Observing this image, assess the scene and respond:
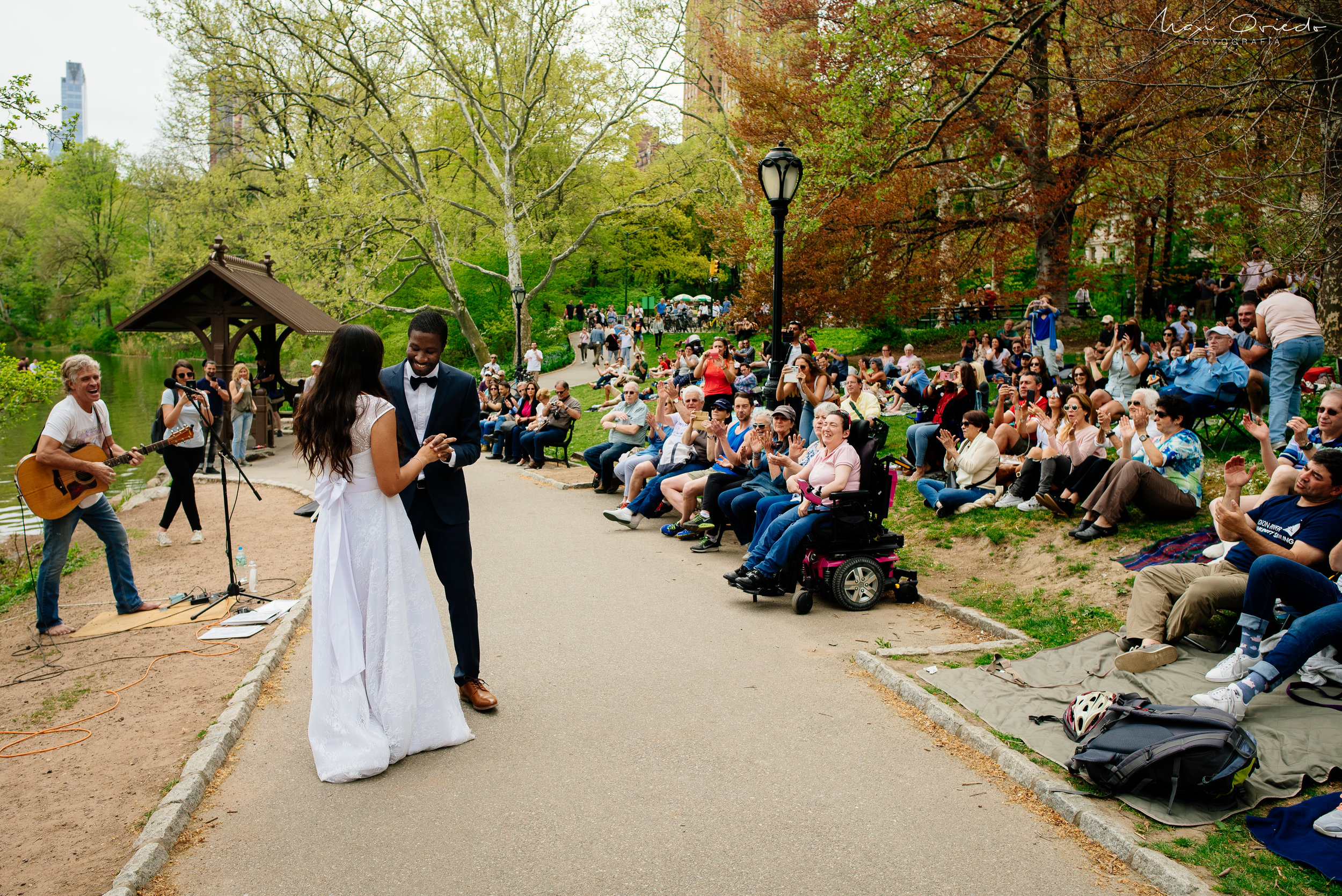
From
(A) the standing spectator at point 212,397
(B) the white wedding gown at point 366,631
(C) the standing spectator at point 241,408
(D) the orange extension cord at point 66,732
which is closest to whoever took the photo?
(B) the white wedding gown at point 366,631

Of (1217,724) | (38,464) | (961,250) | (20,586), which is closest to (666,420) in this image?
(38,464)

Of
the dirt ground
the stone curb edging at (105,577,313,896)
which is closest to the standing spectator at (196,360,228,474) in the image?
the dirt ground

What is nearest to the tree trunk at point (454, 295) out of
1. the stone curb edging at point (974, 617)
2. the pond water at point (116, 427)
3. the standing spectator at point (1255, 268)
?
the pond water at point (116, 427)

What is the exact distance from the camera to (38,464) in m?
7.24

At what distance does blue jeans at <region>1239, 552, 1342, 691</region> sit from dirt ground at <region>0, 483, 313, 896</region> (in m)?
5.68

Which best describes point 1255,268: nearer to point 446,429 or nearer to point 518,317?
point 446,429

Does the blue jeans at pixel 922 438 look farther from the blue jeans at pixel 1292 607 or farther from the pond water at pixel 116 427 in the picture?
the pond water at pixel 116 427

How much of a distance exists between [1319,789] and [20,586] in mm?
12381

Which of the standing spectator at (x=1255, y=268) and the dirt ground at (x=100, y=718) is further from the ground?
the standing spectator at (x=1255, y=268)

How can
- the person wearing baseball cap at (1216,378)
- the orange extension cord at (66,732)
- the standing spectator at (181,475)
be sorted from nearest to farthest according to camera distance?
the orange extension cord at (66,732) < the person wearing baseball cap at (1216,378) < the standing spectator at (181,475)

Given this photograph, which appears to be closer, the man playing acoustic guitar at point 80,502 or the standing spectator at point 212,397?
the man playing acoustic guitar at point 80,502

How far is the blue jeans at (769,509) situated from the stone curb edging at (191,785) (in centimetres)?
416

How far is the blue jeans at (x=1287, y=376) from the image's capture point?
9281 mm

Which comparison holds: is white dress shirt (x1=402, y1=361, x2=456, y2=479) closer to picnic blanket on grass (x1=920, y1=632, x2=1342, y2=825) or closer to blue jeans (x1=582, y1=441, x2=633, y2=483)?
picnic blanket on grass (x1=920, y1=632, x2=1342, y2=825)
